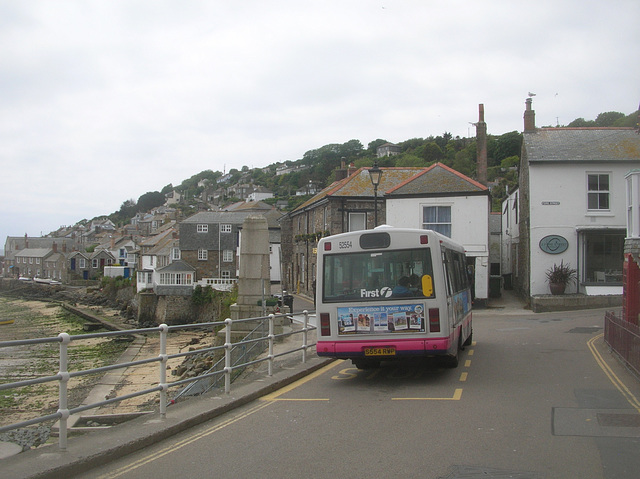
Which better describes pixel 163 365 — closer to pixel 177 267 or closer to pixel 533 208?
pixel 533 208

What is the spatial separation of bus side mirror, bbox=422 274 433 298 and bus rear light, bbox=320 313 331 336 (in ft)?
6.30

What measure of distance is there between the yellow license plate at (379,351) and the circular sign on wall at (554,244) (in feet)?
66.5

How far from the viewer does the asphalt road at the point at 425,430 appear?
596 centimetres

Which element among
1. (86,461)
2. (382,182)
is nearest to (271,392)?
(86,461)

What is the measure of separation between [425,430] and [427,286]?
149 inches

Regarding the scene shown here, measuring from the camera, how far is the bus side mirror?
10.8 m

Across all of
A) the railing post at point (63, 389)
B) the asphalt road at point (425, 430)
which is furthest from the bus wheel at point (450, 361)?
the railing post at point (63, 389)

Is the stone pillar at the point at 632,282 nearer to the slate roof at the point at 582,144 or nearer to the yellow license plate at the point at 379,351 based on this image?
the yellow license plate at the point at 379,351

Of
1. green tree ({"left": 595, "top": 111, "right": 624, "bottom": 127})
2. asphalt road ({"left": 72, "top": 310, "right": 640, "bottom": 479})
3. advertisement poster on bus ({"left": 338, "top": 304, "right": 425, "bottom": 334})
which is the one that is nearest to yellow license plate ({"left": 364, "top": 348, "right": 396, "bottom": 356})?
advertisement poster on bus ({"left": 338, "top": 304, "right": 425, "bottom": 334})

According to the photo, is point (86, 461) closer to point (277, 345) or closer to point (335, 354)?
point (335, 354)

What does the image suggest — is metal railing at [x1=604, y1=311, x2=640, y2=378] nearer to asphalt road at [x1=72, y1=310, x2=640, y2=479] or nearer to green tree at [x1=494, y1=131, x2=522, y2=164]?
asphalt road at [x1=72, y1=310, x2=640, y2=479]

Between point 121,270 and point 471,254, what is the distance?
7403cm

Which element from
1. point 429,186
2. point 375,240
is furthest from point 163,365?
point 429,186

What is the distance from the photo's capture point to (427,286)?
35.6 ft
